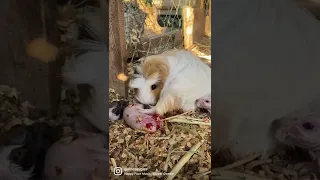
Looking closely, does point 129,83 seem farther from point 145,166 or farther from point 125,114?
point 145,166

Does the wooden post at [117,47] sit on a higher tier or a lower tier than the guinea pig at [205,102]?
higher

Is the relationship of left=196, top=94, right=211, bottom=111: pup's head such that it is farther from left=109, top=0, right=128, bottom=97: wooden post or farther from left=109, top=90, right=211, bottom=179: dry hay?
left=109, top=0, right=128, bottom=97: wooden post

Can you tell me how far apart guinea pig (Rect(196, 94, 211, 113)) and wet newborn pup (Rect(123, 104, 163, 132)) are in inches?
4.7

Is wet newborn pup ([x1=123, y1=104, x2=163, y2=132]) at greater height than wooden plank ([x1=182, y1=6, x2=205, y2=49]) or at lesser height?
lesser

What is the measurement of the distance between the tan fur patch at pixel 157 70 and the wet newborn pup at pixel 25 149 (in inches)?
12.1

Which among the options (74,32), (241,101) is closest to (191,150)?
(241,101)

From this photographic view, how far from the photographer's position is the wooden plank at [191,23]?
3.38 feet

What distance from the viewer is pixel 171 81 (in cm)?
104

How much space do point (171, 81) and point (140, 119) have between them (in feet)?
0.46

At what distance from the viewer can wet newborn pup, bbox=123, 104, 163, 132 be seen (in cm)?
104

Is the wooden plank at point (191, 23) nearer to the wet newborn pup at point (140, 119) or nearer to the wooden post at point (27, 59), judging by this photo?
Answer: the wet newborn pup at point (140, 119)

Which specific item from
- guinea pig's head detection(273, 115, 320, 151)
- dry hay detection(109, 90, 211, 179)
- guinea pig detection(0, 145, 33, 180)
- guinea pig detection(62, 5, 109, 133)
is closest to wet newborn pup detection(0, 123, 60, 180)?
guinea pig detection(0, 145, 33, 180)

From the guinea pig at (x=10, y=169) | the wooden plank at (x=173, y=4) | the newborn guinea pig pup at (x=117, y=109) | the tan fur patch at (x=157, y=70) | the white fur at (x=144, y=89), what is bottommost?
the guinea pig at (x=10, y=169)

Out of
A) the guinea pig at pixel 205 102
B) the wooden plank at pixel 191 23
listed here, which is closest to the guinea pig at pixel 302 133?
the guinea pig at pixel 205 102
